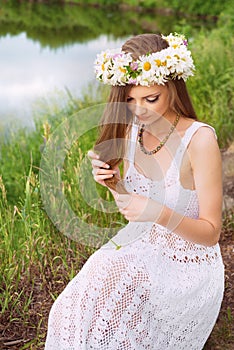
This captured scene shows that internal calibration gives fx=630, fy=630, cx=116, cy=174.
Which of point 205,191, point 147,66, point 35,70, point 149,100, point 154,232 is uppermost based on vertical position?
point 147,66

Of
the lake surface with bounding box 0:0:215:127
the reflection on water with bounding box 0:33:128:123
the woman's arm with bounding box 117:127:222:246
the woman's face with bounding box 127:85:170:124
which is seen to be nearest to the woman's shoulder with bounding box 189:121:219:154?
the woman's arm with bounding box 117:127:222:246

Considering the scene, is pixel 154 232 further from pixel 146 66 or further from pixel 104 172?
pixel 146 66

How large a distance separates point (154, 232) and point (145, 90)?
480mm

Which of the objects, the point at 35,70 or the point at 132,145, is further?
the point at 35,70

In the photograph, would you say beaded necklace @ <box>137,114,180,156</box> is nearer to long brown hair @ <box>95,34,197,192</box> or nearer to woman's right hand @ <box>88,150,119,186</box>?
long brown hair @ <box>95,34,197,192</box>

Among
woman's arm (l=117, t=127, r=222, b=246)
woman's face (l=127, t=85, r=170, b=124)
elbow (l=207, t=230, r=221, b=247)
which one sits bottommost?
elbow (l=207, t=230, r=221, b=247)

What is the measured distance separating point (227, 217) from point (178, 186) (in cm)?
134

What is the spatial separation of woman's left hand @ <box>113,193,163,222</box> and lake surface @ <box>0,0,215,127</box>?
4441mm

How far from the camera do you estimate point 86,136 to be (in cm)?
466

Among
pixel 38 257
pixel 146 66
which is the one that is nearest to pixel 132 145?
pixel 146 66

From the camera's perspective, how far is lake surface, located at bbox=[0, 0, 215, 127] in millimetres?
7895

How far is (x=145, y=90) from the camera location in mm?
1991

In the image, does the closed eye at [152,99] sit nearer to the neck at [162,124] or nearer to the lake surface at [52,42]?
the neck at [162,124]

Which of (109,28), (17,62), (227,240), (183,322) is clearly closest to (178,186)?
(183,322)
